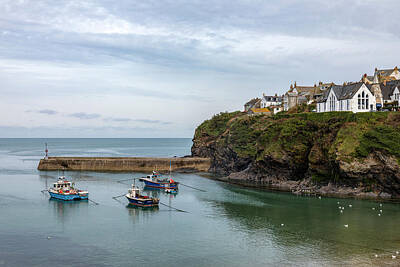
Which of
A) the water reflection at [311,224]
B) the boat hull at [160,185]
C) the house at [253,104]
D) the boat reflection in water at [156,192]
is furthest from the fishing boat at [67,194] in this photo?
the house at [253,104]

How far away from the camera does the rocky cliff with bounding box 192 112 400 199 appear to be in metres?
67.8

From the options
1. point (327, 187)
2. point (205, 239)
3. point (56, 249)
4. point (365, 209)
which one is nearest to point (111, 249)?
point (56, 249)

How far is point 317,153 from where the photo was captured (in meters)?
76.6

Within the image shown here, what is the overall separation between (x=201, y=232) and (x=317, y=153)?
125 feet

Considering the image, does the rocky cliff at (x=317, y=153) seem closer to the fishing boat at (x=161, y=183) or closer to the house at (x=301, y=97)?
the house at (x=301, y=97)

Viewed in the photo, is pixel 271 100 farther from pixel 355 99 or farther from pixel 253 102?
pixel 355 99

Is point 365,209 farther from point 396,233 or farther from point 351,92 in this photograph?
point 351,92

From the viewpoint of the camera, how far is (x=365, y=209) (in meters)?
58.7

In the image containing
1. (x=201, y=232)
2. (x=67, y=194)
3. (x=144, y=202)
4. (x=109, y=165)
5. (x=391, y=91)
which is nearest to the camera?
(x=201, y=232)

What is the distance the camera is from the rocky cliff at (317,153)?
67812 millimetres

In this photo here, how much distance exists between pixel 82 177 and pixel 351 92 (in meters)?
65.6

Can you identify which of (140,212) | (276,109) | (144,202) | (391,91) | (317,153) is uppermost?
(391,91)

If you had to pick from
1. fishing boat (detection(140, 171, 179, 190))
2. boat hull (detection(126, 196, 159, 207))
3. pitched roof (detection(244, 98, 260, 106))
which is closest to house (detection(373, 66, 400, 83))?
pitched roof (detection(244, 98, 260, 106))

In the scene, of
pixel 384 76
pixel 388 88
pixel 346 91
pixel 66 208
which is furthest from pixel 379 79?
pixel 66 208
